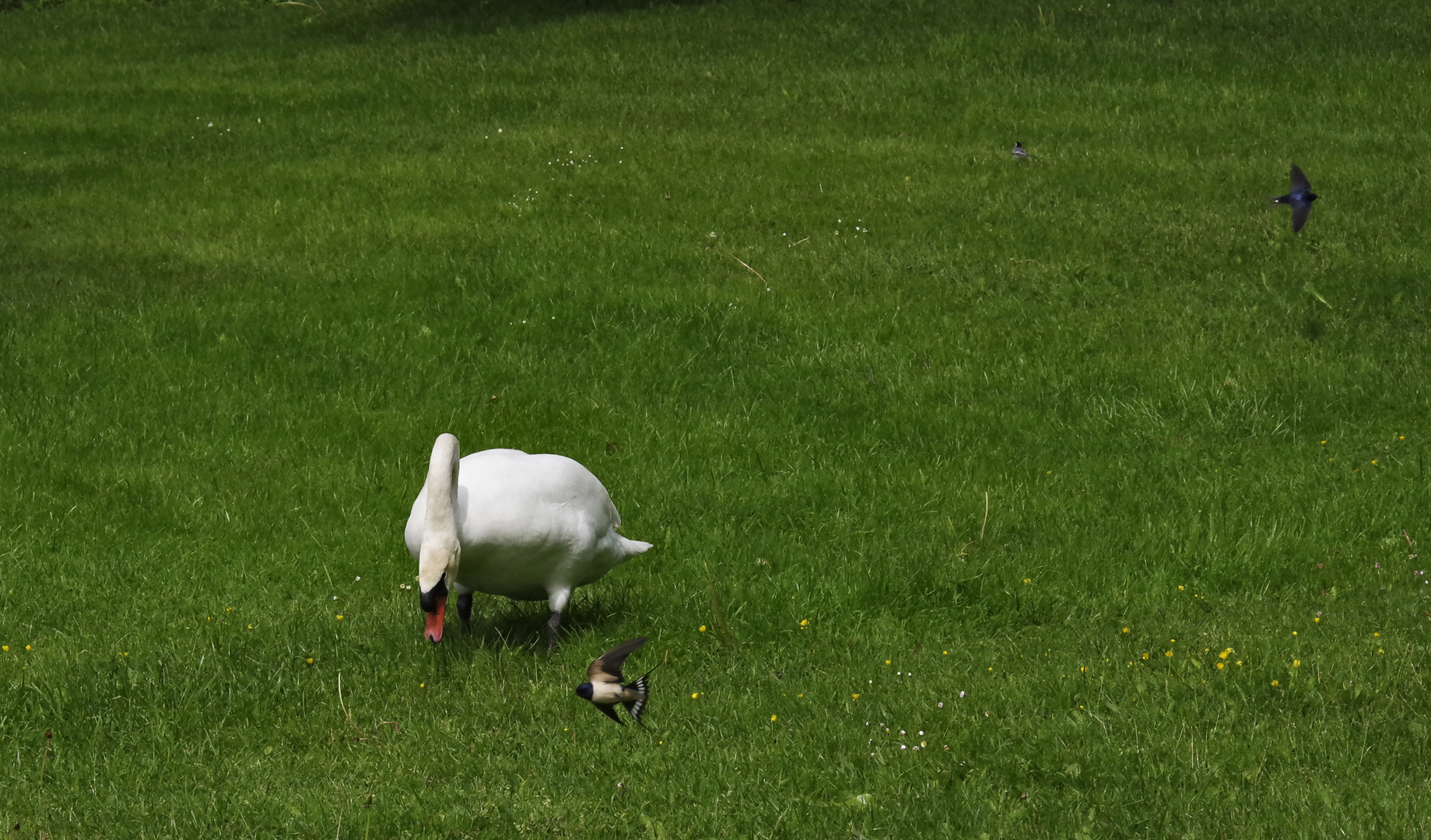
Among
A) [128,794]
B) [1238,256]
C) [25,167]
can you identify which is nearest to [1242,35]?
[1238,256]

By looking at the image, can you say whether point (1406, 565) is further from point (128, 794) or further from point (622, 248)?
point (622, 248)

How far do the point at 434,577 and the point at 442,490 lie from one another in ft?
1.12

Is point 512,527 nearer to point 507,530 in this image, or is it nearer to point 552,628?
point 507,530

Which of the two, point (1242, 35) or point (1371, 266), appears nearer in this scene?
point (1371, 266)

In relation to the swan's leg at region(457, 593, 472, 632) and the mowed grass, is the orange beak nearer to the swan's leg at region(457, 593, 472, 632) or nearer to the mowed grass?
the mowed grass

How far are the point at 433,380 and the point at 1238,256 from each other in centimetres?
696

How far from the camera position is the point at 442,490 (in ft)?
19.2

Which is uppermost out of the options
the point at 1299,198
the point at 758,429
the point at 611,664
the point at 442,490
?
the point at 1299,198

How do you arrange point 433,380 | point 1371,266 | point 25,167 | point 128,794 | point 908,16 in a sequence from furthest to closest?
point 908,16 < point 25,167 < point 1371,266 < point 433,380 < point 128,794

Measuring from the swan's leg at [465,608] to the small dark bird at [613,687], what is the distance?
1.56m

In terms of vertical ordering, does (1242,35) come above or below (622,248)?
above

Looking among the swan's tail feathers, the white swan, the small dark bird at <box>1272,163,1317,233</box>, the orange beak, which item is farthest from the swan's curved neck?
the small dark bird at <box>1272,163,1317,233</box>

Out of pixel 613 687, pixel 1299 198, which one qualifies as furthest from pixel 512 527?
pixel 1299 198

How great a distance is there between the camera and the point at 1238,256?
12938 mm
